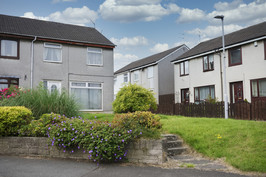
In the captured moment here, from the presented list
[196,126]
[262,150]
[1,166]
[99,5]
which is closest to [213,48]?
[99,5]

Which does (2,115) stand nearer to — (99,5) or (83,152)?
(83,152)

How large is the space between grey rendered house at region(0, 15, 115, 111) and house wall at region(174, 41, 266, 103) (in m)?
8.44

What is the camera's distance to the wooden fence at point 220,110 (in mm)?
13547

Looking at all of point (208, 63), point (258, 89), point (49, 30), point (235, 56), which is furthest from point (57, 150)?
point (208, 63)

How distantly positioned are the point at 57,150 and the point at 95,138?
1.45 metres

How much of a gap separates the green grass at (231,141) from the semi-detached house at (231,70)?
10.0 metres

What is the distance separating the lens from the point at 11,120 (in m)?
7.83

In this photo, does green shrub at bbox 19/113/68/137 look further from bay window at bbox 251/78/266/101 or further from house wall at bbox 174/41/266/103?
house wall at bbox 174/41/266/103

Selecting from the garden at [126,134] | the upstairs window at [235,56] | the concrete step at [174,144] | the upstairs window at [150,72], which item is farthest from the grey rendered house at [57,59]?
the concrete step at [174,144]

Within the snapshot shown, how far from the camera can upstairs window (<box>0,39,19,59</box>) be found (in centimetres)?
1694

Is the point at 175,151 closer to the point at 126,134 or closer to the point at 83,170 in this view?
the point at 126,134

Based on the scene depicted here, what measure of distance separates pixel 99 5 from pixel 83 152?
1072cm

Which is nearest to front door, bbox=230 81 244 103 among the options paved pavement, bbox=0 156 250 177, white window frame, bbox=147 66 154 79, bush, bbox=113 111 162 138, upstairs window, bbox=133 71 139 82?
white window frame, bbox=147 66 154 79

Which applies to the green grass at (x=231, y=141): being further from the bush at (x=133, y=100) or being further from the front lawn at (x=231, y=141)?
the bush at (x=133, y=100)
